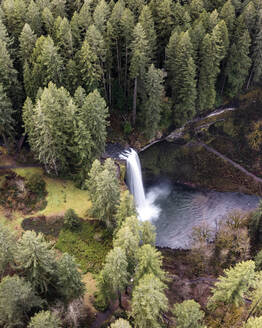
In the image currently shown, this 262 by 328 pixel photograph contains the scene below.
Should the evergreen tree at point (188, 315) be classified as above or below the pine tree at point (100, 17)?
below

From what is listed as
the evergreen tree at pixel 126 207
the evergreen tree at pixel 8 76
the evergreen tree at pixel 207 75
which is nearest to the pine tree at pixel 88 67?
the evergreen tree at pixel 8 76

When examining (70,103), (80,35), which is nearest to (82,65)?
(80,35)

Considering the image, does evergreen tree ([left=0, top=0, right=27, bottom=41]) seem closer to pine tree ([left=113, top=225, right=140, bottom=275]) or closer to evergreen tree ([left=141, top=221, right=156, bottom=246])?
evergreen tree ([left=141, top=221, right=156, bottom=246])

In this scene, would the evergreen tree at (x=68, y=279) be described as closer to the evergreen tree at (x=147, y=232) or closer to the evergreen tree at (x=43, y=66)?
the evergreen tree at (x=147, y=232)

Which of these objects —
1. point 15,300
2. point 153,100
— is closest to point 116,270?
point 15,300

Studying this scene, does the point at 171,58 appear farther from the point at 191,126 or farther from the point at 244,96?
the point at 244,96

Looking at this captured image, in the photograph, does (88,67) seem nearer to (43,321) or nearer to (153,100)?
(153,100)

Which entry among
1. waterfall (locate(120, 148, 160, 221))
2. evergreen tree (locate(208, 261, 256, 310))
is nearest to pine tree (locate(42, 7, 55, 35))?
waterfall (locate(120, 148, 160, 221))
